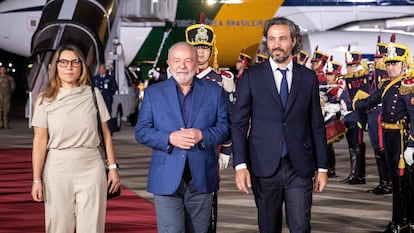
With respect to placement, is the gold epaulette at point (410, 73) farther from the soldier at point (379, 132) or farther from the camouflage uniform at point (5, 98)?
the camouflage uniform at point (5, 98)

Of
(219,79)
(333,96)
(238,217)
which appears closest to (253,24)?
(333,96)

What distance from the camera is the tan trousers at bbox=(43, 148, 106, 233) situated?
19.2 feet

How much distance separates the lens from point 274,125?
5.87 m

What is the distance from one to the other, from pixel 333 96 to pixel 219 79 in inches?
268

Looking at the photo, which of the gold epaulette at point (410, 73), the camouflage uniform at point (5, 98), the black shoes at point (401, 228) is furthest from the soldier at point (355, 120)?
the camouflage uniform at point (5, 98)

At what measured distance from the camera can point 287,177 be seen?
5.89m

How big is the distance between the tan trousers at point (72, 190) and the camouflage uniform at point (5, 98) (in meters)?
17.5

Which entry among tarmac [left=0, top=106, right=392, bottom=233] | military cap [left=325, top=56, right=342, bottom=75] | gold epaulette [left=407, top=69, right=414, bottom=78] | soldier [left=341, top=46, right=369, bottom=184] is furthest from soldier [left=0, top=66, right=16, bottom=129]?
gold epaulette [left=407, top=69, right=414, bottom=78]

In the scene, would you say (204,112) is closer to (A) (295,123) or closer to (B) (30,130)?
(A) (295,123)

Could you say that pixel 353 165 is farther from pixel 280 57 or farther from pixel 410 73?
pixel 280 57

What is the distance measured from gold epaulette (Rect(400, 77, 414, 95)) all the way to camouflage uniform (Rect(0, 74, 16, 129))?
52.0ft

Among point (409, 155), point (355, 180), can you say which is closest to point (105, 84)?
point (355, 180)

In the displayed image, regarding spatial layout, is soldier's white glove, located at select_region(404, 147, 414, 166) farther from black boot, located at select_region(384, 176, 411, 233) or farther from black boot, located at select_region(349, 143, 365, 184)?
black boot, located at select_region(349, 143, 365, 184)

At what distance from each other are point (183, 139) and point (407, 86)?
3443 millimetres
